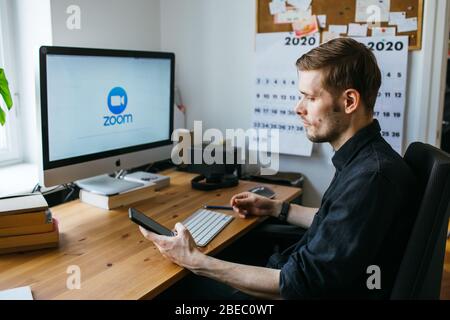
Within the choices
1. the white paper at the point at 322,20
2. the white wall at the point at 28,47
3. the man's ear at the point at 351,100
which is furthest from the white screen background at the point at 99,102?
the man's ear at the point at 351,100

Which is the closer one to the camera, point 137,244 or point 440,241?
point 440,241

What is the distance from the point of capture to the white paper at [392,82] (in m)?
1.97

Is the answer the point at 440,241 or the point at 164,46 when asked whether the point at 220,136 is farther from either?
the point at 440,241

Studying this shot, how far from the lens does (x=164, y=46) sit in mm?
2561

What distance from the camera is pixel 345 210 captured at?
3.54 feet

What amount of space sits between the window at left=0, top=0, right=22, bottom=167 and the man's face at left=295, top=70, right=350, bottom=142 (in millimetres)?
1420

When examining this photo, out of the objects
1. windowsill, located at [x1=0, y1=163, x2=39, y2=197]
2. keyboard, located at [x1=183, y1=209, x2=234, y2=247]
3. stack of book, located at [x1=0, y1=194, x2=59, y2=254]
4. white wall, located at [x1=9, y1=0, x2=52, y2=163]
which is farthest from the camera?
white wall, located at [x1=9, y1=0, x2=52, y2=163]

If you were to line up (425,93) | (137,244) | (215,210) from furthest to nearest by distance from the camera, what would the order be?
(425,93) → (215,210) → (137,244)

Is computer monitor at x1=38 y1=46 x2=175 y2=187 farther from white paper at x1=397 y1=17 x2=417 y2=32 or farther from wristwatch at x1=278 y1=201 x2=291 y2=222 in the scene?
white paper at x1=397 y1=17 x2=417 y2=32

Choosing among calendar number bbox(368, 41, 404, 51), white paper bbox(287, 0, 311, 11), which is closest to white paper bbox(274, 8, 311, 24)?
white paper bbox(287, 0, 311, 11)

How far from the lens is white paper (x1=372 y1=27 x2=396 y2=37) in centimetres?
196
